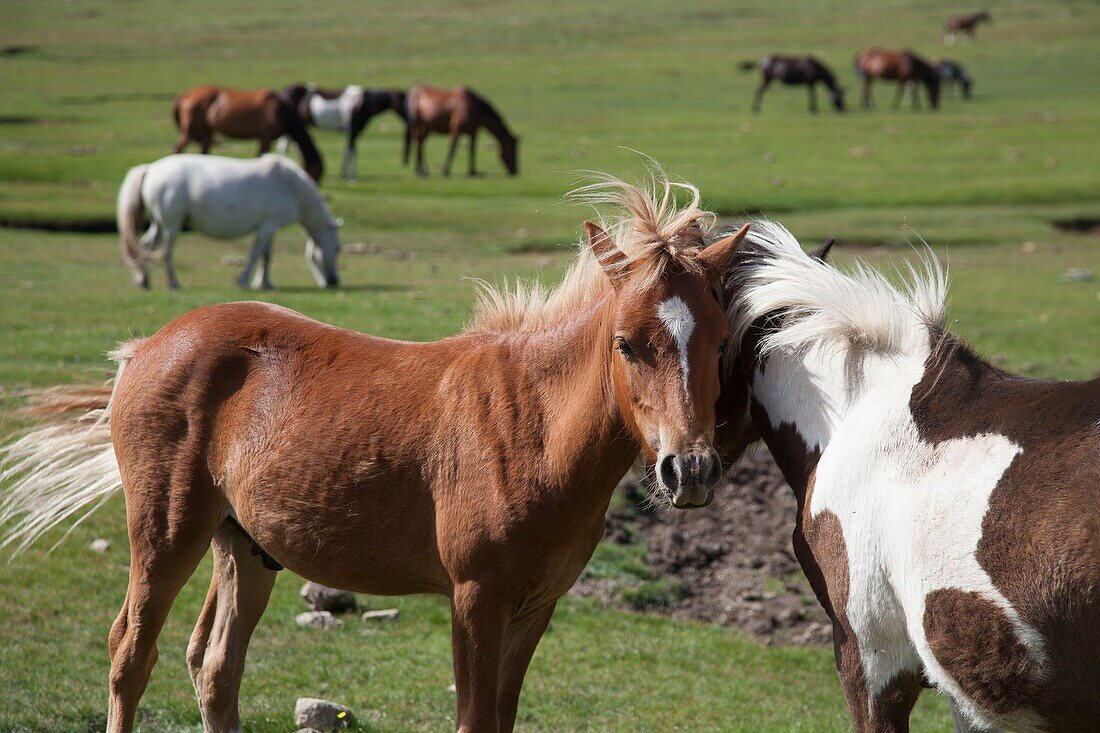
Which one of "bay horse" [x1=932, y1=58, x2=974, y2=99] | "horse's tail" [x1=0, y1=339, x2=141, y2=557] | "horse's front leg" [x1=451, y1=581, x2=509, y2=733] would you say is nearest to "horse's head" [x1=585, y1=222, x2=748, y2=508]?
"horse's front leg" [x1=451, y1=581, x2=509, y2=733]

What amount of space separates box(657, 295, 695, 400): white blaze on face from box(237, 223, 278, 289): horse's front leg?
12049 millimetres

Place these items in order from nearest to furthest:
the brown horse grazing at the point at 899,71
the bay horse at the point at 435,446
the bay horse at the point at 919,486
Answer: the bay horse at the point at 919,486, the bay horse at the point at 435,446, the brown horse grazing at the point at 899,71

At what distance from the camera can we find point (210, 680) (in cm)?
450

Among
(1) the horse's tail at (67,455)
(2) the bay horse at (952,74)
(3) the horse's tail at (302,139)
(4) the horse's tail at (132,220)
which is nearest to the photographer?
(1) the horse's tail at (67,455)

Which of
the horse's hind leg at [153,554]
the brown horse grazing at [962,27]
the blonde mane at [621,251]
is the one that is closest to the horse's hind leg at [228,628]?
the horse's hind leg at [153,554]

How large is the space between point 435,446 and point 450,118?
27.3 metres

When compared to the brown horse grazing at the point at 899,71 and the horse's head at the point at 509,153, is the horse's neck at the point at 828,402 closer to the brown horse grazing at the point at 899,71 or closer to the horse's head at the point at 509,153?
the horse's head at the point at 509,153

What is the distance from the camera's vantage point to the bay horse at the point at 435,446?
3529 mm

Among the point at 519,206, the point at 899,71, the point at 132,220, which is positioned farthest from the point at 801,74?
the point at 132,220

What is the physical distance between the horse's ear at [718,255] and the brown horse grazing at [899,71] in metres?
38.3

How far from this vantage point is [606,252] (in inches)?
143

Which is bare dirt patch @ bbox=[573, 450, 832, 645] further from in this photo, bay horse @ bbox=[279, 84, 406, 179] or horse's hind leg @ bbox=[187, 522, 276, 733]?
bay horse @ bbox=[279, 84, 406, 179]

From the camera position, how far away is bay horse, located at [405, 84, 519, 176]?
2842 cm

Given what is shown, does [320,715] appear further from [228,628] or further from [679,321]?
[679,321]
